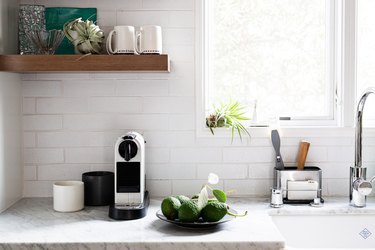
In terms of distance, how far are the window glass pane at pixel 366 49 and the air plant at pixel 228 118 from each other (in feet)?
1.97

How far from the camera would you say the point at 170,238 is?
1.98 meters

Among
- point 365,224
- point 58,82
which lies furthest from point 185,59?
point 365,224

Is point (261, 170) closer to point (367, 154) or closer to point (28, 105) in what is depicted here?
point (367, 154)

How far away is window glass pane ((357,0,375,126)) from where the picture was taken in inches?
107

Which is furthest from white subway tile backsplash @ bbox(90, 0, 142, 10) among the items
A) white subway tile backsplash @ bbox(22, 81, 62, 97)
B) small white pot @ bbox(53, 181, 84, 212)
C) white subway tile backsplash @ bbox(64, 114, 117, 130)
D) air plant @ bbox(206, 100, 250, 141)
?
small white pot @ bbox(53, 181, 84, 212)

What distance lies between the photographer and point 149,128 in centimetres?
263

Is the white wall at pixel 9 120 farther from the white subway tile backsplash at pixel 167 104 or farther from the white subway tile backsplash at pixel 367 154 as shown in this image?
the white subway tile backsplash at pixel 367 154

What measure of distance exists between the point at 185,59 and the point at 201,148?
437 millimetres

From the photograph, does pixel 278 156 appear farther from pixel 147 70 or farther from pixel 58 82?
pixel 58 82

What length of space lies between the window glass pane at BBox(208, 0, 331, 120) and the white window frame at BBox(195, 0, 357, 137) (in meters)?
0.06

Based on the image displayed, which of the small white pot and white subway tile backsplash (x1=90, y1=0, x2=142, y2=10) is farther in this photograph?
white subway tile backsplash (x1=90, y1=0, x2=142, y2=10)

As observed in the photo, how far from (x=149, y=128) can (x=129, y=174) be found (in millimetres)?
396

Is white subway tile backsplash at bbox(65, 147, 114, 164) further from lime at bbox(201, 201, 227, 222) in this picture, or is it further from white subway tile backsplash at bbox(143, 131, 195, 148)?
lime at bbox(201, 201, 227, 222)

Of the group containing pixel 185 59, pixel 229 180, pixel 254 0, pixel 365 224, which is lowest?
pixel 365 224
